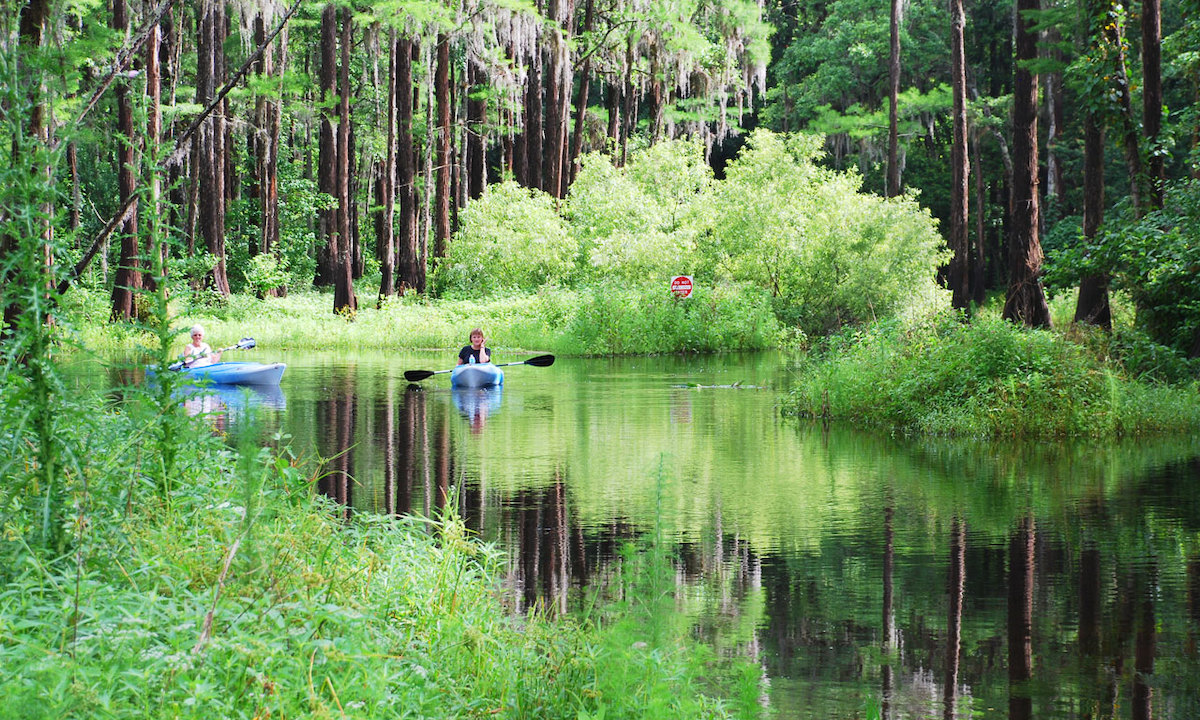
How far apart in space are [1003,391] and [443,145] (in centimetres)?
2987

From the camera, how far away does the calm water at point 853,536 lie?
6.33 meters

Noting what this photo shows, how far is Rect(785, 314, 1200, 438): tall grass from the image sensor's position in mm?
15953

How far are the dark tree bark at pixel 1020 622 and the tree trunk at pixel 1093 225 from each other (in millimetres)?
12806

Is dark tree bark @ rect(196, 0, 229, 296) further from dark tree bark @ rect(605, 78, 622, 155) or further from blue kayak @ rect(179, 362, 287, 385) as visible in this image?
blue kayak @ rect(179, 362, 287, 385)

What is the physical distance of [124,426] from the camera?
304 inches

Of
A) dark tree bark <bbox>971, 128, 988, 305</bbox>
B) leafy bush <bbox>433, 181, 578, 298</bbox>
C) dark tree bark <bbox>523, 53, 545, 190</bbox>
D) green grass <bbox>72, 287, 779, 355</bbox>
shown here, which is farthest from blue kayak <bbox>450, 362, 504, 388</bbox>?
dark tree bark <bbox>971, 128, 988, 305</bbox>

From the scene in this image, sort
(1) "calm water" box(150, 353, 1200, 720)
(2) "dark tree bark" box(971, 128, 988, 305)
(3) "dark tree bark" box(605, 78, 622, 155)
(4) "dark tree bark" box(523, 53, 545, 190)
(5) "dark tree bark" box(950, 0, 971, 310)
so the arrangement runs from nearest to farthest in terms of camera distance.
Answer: (1) "calm water" box(150, 353, 1200, 720) < (5) "dark tree bark" box(950, 0, 971, 310) < (4) "dark tree bark" box(523, 53, 545, 190) < (3) "dark tree bark" box(605, 78, 622, 155) < (2) "dark tree bark" box(971, 128, 988, 305)

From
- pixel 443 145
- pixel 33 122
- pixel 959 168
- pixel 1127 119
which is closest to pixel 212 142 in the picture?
pixel 443 145

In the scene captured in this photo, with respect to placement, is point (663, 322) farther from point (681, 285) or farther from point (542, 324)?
point (542, 324)

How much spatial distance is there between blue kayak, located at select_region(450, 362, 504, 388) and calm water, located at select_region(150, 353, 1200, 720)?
167 inches

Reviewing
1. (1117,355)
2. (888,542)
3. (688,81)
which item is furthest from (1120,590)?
(688,81)

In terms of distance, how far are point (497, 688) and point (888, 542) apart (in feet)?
15.8

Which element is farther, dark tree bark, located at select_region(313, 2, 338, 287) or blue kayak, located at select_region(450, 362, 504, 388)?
dark tree bark, located at select_region(313, 2, 338, 287)

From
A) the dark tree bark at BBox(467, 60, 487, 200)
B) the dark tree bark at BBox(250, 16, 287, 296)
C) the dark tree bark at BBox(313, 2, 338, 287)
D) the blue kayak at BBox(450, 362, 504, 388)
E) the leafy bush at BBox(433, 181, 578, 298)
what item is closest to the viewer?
the blue kayak at BBox(450, 362, 504, 388)
